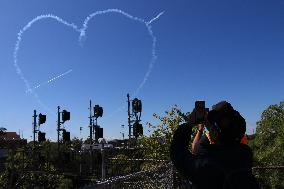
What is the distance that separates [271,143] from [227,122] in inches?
1145

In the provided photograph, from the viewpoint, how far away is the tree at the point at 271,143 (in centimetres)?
2561

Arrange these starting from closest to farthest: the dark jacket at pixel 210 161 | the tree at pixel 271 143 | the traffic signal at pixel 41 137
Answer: the dark jacket at pixel 210 161 < the tree at pixel 271 143 < the traffic signal at pixel 41 137

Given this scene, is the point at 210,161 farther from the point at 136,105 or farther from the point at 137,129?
the point at 136,105

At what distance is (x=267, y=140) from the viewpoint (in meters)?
30.6

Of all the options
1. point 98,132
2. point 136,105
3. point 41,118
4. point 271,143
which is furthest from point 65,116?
point 271,143

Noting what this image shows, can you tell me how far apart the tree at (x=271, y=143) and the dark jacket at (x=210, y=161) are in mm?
23887

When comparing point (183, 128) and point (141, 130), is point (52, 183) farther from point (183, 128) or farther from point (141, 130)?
point (183, 128)

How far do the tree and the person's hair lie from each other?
23.9 meters

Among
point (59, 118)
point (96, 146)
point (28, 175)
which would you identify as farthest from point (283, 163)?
point (59, 118)

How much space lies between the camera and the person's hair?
7.80 ft

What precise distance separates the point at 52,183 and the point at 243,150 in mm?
33237

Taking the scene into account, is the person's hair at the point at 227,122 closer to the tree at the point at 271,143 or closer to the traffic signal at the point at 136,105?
the tree at the point at 271,143

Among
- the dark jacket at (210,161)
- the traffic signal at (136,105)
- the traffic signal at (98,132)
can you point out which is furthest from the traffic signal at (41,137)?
the dark jacket at (210,161)

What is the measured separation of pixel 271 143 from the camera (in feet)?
98.0
